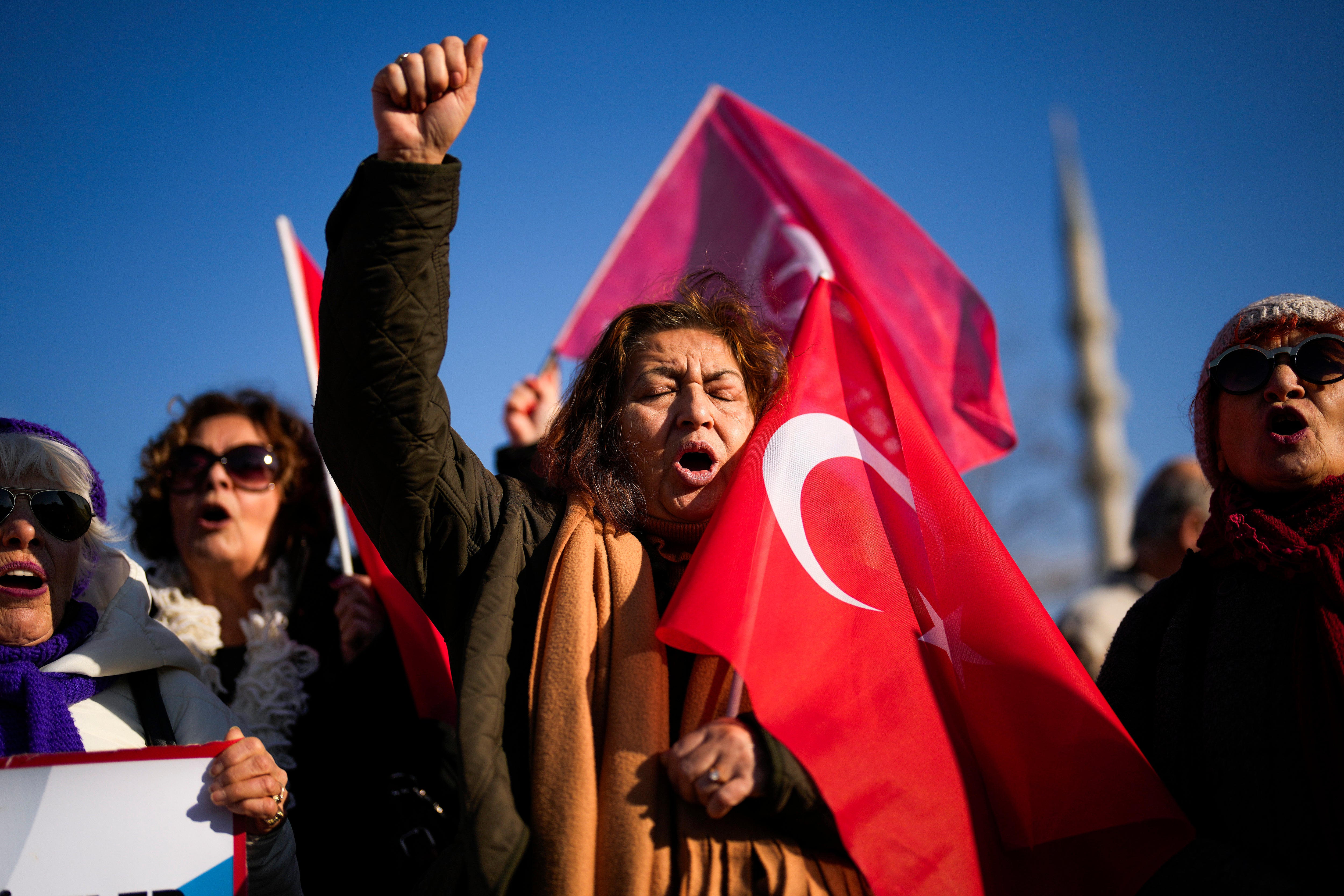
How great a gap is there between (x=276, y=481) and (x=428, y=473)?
1.92m

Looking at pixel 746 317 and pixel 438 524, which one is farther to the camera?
pixel 746 317

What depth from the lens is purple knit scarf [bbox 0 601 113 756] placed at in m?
2.30

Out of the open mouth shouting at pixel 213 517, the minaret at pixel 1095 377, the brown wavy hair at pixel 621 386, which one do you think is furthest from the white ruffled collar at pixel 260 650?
the minaret at pixel 1095 377

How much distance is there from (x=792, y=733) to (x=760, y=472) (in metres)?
0.62

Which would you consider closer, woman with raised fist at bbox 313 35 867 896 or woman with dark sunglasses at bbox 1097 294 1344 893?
woman with raised fist at bbox 313 35 867 896

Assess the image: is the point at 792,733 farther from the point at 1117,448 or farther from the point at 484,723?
the point at 1117,448

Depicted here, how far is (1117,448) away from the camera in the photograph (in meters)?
46.4

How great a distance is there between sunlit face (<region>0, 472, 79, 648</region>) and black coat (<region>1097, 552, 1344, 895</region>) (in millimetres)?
2617

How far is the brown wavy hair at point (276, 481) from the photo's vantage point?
3.71 metres

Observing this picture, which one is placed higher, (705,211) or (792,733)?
(705,211)

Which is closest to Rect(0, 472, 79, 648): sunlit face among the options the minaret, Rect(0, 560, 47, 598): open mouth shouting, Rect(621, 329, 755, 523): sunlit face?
Rect(0, 560, 47, 598): open mouth shouting

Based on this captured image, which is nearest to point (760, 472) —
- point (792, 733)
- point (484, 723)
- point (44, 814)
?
point (792, 733)

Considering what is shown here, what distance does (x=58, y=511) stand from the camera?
2572 mm

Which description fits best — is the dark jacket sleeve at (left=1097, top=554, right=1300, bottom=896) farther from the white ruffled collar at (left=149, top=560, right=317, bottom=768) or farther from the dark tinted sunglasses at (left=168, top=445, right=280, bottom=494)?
the dark tinted sunglasses at (left=168, top=445, right=280, bottom=494)
